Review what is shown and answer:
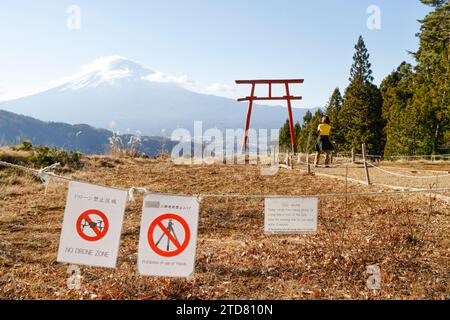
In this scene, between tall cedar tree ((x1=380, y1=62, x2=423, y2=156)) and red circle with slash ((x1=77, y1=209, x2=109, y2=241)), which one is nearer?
red circle with slash ((x1=77, y1=209, x2=109, y2=241))

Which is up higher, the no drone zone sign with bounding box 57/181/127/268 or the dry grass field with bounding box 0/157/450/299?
the no drone zone sign with bounding box 57/181/127/268

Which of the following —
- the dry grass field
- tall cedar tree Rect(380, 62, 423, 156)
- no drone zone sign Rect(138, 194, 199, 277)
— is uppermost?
tall cedar tree Rect(380, 62, 423, 156)

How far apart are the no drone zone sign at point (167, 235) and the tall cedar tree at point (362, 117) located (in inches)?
1469

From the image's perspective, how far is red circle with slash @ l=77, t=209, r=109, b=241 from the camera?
4211 millimetres

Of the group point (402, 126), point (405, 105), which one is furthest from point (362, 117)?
point (402, 126)

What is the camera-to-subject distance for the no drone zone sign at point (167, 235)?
4152 millimetres

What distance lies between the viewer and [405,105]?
35375 mm

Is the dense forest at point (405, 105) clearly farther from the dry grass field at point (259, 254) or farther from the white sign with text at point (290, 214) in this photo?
the white sign with text at point (290, 214)

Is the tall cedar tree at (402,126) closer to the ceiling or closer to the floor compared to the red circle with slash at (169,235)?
closer to the ceiling

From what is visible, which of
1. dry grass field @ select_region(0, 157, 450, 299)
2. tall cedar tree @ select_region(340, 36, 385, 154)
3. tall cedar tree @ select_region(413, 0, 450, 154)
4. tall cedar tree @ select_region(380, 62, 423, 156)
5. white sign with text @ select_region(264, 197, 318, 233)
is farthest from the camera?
tall cedar tree @ select_region(340, 36, 385, 154)

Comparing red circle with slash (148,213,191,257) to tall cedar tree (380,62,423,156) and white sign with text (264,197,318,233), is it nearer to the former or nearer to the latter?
white sign with text (264,197,318,233)

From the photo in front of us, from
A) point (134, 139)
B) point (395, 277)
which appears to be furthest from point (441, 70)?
point (395, 277)

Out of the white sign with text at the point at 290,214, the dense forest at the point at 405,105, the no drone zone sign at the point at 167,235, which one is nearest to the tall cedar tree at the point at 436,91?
the dense forest at the point at 405,105

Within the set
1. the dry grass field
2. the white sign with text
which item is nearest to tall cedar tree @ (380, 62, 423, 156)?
the dry grass field
